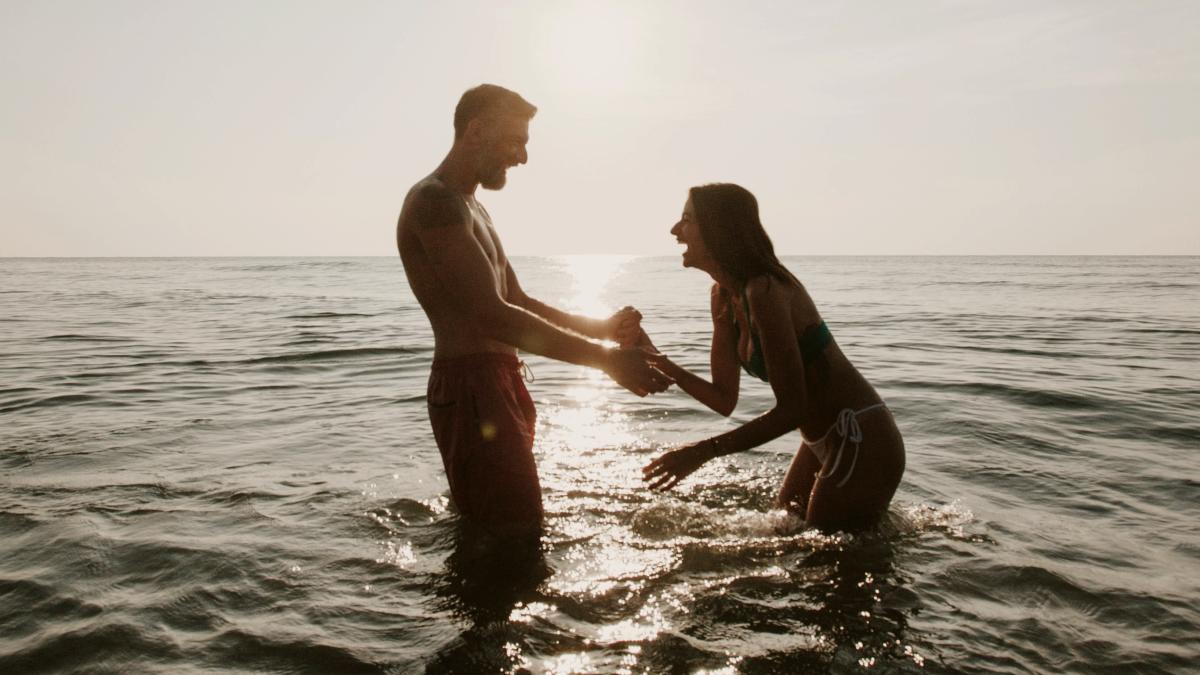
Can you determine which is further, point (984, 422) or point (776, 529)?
point (984, 422)

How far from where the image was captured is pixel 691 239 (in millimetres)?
4906

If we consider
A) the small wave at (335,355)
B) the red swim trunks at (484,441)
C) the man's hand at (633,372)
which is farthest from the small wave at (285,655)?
the small wave at (335,355)

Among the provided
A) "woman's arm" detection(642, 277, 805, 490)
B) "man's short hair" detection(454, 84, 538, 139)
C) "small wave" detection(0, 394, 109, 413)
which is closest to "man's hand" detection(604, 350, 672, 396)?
"woman's arm" detection(642, 277, 805, 490)

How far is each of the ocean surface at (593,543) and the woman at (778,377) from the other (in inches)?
17.4

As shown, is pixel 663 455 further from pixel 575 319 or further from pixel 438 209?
pixel 438 209

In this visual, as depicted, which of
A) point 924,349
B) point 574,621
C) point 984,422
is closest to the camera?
point 574,621

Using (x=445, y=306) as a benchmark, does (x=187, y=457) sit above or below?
below

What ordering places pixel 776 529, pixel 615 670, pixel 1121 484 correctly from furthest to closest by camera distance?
pixel 1121 484 → pixel 776 529 → pixel 615 670

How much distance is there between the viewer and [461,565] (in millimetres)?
4926

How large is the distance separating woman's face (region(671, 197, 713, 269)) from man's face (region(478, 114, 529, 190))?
1.05 metres

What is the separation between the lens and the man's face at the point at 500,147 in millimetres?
4844

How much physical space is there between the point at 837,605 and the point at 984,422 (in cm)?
578

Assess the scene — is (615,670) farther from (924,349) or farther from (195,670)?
(924,349)

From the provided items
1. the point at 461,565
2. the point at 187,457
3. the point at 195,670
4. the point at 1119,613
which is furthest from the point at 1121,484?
the point at 187,457
